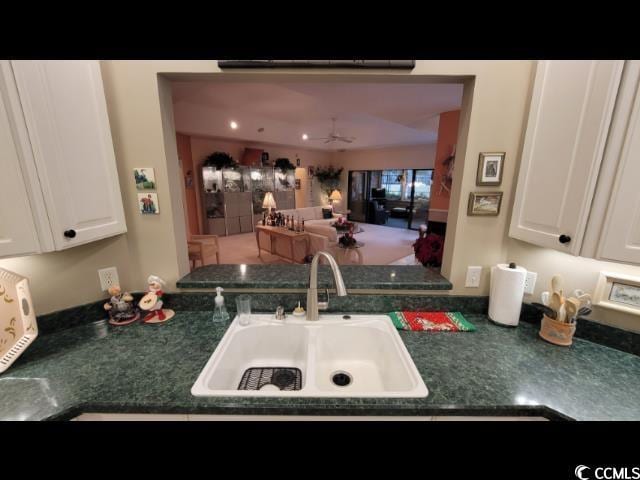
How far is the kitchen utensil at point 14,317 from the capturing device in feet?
2.98

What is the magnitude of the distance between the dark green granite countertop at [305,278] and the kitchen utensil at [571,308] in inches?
17.4

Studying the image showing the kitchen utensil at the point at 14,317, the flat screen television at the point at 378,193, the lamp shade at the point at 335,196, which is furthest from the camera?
the lamp shade at the point at 335,196

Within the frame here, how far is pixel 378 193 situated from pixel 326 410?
844cm

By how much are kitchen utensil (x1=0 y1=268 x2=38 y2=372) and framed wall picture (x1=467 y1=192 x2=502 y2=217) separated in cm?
199

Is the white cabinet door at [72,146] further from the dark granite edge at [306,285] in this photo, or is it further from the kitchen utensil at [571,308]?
the kitchen utensil at [571,308]

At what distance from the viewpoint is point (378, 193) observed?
340 inches

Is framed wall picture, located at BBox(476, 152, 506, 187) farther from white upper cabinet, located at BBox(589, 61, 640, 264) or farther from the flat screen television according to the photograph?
the flat screen television

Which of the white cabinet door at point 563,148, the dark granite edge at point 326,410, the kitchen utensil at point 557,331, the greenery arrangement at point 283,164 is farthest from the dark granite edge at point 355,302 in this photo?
the greenery arrangement at point 283,164

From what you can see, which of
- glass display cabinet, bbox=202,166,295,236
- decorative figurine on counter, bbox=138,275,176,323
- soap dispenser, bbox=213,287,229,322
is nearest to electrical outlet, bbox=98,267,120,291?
decorative figurine on counter, bbox=138,275,176,323

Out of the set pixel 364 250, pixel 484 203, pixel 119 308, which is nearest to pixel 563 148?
pixel 484 203

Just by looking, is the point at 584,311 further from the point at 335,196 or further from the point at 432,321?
the point at 335,196

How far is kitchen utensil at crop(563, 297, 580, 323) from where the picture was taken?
3.32ft
